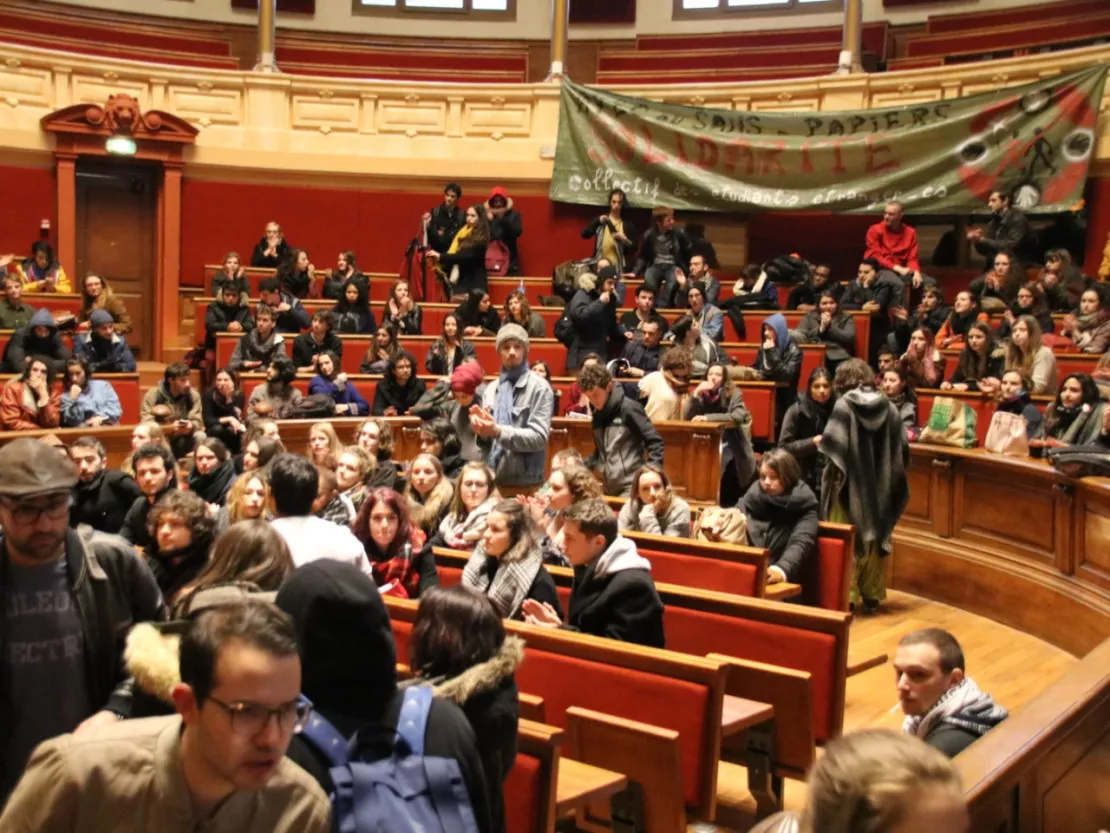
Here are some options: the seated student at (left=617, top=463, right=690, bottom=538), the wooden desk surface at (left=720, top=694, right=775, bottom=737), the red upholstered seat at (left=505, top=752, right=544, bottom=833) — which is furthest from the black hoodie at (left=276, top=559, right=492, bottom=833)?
the seated student at (left=617, top=463, right=690, bottom=538)

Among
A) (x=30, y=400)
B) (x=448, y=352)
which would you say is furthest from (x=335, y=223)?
(x=30, y=400)

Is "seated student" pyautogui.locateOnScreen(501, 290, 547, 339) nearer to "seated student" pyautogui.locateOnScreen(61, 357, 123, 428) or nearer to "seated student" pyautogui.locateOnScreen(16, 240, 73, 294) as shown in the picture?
"seated student" pyautogui.locateOnScreen(61, 357, 123, 428)

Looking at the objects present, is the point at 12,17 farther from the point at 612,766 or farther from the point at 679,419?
the point at 612,766

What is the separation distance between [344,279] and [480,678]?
7.44 meters

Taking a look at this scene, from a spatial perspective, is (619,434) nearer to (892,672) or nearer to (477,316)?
(892,672)

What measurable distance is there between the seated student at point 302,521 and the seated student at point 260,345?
15.9ft

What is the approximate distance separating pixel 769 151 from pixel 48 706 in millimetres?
8715

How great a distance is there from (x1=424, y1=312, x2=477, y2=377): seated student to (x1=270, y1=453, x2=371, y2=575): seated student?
14.7 ft

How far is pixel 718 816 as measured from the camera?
340 centimetres

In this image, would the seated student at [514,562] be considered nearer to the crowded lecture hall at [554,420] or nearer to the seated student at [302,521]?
the crowded lecture hall at [554,420]

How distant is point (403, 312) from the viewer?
8578 millimetres

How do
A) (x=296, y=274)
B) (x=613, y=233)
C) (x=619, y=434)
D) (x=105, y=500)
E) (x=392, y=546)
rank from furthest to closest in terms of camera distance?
(x=613, y=233) < (x=296, y=274) < (x=619, y=434) < (x=105, y=500) < (x=392, y=546)

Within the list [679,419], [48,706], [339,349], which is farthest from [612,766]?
[339,349]

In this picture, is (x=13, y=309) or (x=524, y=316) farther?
(x=524, y=316)
